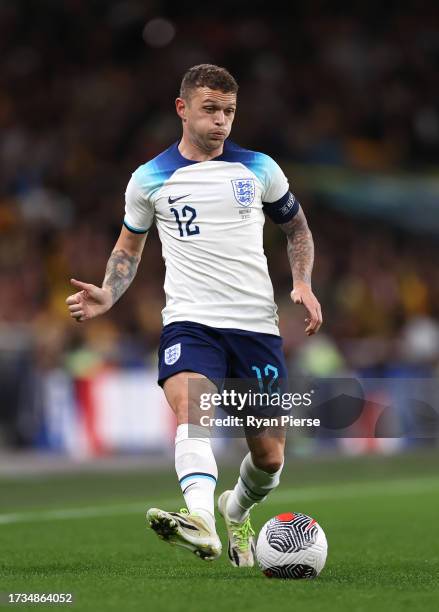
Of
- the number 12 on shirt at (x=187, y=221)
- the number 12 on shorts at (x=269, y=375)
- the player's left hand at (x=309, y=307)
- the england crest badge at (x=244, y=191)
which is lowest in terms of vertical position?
the number 12 on shorts at (x=269, y=375)

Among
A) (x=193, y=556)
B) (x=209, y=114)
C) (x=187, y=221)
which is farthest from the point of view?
(x=193, y=556)

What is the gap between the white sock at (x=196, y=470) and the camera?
623 cm

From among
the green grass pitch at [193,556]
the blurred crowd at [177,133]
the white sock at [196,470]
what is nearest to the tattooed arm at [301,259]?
the white sock at [196,470]

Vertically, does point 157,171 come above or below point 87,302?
above

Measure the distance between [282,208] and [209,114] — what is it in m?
0.71

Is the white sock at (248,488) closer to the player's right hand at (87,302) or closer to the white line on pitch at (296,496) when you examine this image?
the player's right hand at (87,302)

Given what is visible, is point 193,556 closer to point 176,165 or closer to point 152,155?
point 176,165

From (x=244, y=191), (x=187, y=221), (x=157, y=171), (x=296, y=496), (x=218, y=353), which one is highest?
(x=157, y=171)

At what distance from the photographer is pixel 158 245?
69.2 ft

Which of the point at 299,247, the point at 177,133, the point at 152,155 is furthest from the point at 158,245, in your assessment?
the point at 299,247

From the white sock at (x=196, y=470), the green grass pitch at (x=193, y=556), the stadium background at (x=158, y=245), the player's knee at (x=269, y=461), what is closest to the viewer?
the green grass pitch at (x=193, y=556)

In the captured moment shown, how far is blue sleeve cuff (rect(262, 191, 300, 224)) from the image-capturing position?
7090 millimetres

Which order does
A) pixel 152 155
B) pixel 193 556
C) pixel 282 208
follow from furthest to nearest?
pixel 152 155, pixel 193 556, pixel 282 208

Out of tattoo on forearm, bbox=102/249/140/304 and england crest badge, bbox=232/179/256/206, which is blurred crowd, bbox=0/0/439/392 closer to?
tattoo on forearm, bbox=102/249/140/304
